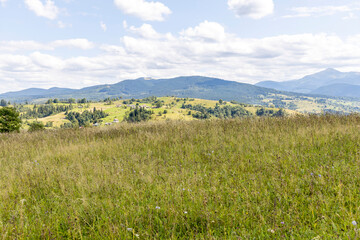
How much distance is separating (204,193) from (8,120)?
50.6 m

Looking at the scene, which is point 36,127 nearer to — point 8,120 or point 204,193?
point 8,120

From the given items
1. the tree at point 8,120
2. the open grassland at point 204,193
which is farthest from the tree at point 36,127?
the open grassland at point 204,193

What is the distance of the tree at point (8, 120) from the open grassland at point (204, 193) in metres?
42.6

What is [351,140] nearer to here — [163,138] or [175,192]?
[175,192]

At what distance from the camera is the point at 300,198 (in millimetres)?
3383

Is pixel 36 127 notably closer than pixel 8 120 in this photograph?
Yes

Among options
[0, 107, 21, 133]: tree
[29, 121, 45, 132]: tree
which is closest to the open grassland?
[29, 121, 45, 132]: tree

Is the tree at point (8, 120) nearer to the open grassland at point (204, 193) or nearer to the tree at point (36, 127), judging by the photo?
the tree at point (36, 127)

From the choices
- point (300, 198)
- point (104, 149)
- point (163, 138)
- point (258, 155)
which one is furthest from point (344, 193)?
point (104, 149)

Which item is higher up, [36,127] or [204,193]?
[204,193]

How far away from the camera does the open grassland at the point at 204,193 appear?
288 centimetres

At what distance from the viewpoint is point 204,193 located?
319 cm

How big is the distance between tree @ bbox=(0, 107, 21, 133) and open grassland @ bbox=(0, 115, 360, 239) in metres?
42.6

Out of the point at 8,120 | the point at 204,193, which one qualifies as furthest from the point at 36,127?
the point at 204,193
